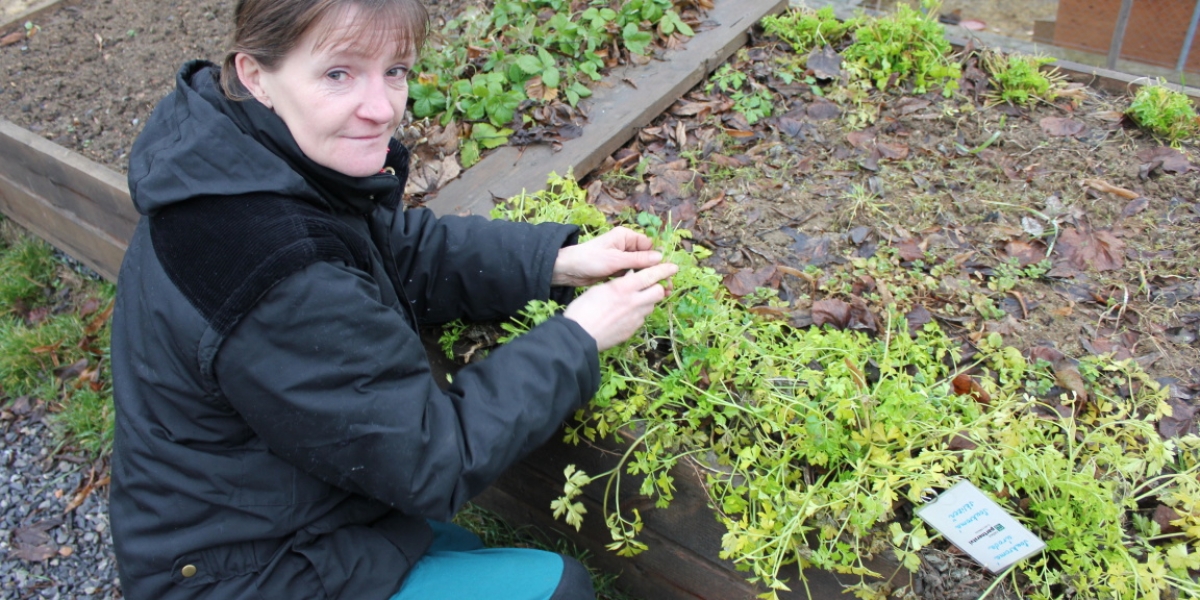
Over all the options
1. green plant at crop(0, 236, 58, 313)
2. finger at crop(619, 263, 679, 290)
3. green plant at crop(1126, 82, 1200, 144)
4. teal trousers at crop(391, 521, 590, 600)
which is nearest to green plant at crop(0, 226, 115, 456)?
green plant at crop(0, 236, 58, 313)

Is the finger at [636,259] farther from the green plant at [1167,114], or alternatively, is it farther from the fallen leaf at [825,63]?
the green plant at [1167,114]

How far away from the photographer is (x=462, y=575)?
212 cm

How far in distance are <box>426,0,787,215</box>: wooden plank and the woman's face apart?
0.98m

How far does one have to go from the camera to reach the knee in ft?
6.91

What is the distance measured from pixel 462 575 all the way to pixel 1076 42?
5376 millimetres

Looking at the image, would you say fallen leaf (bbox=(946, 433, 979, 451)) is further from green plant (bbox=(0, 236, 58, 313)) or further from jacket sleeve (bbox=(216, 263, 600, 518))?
green plant (bbox=(0, 236, 58, 313))

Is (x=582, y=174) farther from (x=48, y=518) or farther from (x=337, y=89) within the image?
(x=48, y=518)

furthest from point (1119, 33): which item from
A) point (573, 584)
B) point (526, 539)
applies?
point (573, 584)

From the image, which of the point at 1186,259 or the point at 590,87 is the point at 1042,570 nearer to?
the point at 1186,259

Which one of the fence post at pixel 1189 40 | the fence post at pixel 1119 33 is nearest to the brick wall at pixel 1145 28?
the fence post at pixel 1189 40

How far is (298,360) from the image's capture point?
5.48ft

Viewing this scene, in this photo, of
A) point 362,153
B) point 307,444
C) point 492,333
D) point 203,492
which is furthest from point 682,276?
point 203,492

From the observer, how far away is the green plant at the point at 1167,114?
3.26 metres

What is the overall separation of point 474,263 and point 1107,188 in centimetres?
228
